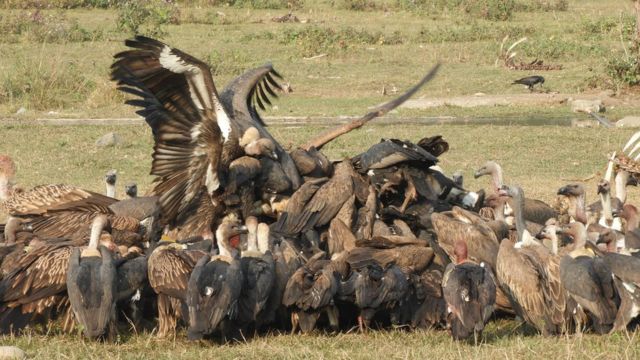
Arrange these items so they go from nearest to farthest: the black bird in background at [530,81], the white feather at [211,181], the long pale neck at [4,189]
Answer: the white feather at [211,181] → the long pale neck at [4,189] → the black bird in background at [530,81]

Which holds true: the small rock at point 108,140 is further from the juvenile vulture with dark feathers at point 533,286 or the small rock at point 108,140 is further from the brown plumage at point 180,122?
the juvenile vulture with dark feathers at point 533,286

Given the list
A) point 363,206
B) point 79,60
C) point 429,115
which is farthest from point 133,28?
point 363,206

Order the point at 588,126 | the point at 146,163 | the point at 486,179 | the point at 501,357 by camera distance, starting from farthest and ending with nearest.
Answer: the point at 588,126, the point at 146,163, the point at 486,179, the point at 501,357

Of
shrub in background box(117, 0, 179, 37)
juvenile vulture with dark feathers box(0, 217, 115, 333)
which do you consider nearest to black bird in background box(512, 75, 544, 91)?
shrub in background box(117, 0, 179, 37)

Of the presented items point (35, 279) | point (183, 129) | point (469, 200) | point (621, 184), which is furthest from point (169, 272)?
point (621, 184)

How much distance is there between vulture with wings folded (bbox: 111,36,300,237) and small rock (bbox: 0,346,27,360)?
2.73 metres

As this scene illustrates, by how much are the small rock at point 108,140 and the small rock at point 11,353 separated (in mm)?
9227

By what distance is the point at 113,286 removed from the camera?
696 cm

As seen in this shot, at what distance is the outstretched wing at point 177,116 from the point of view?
8.45 meters

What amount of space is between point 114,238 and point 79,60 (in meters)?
16.3

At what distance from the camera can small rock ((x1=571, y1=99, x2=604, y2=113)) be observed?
1875 cm

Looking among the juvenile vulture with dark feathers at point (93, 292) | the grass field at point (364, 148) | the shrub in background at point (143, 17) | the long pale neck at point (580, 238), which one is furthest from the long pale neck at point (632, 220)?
the shrub in background at point (143, 17)

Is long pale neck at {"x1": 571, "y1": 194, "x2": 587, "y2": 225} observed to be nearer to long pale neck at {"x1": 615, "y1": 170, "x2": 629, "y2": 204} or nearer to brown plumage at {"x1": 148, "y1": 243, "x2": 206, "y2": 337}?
long pale neck at {"x1": 615, "y1": 170, "x2": 629, "y2": 204}

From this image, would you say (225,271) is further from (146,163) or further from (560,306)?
(146,163)
